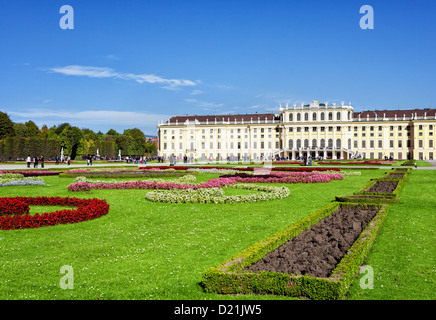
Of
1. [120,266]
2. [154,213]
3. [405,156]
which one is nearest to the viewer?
[120,266]

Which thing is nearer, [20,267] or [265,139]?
[20,267]

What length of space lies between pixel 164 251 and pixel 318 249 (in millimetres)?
2477

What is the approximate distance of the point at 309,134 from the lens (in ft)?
262

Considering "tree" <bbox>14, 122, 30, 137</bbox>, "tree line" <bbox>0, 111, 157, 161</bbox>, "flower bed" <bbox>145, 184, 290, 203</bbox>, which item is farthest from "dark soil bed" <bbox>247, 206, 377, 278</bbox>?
"tree" <bbox>14, 122, 30, 137</bbox>

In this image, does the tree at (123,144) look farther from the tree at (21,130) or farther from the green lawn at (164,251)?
the green lawn at (164,251)

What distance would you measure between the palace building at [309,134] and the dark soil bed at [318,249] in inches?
2525

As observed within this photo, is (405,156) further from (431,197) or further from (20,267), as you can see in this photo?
(20,267)

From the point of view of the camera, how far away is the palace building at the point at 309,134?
252ft

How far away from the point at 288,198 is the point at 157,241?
7.06 metres

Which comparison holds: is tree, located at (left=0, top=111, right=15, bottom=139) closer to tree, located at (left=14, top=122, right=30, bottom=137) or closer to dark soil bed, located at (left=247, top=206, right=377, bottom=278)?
tree, located at (left=14, top=122, right=30, bottom=137)

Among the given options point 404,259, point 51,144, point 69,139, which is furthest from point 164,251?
point 69,139

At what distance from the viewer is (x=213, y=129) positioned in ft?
282

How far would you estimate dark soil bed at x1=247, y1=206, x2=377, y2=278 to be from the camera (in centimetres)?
510
